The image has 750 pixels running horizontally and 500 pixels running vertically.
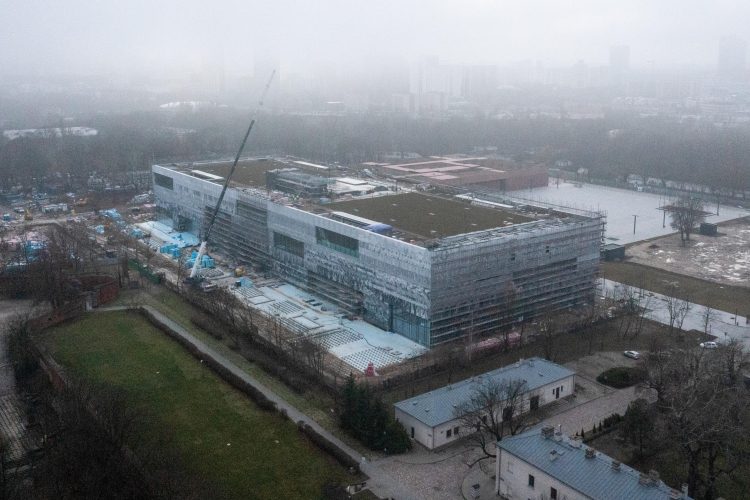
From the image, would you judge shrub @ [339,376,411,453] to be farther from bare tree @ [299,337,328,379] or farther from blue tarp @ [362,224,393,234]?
blue tarp @ [362,224,393,234]

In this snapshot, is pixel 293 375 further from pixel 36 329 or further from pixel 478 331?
pixel 36 329

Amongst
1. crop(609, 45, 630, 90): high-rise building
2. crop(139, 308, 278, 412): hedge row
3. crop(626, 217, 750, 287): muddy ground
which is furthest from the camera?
crop(609, 45, 630, 90): high-rise building

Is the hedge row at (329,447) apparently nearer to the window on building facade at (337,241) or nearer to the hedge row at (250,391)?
the hedge row at (250,391)

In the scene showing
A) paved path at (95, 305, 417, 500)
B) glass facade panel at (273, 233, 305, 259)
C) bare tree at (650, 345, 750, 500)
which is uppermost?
glass facade panel at (273, 233, 305, 259)

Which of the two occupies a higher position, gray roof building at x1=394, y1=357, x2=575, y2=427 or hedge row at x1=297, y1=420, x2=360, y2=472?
gray roof building at x1=394, y1=357, x2=575, y2=427

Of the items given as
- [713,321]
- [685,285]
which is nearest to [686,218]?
[685,285]

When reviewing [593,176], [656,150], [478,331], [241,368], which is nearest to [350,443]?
[241,368]

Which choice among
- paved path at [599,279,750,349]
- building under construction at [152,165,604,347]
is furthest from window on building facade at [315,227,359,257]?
paved path at [599,279,750,349]
